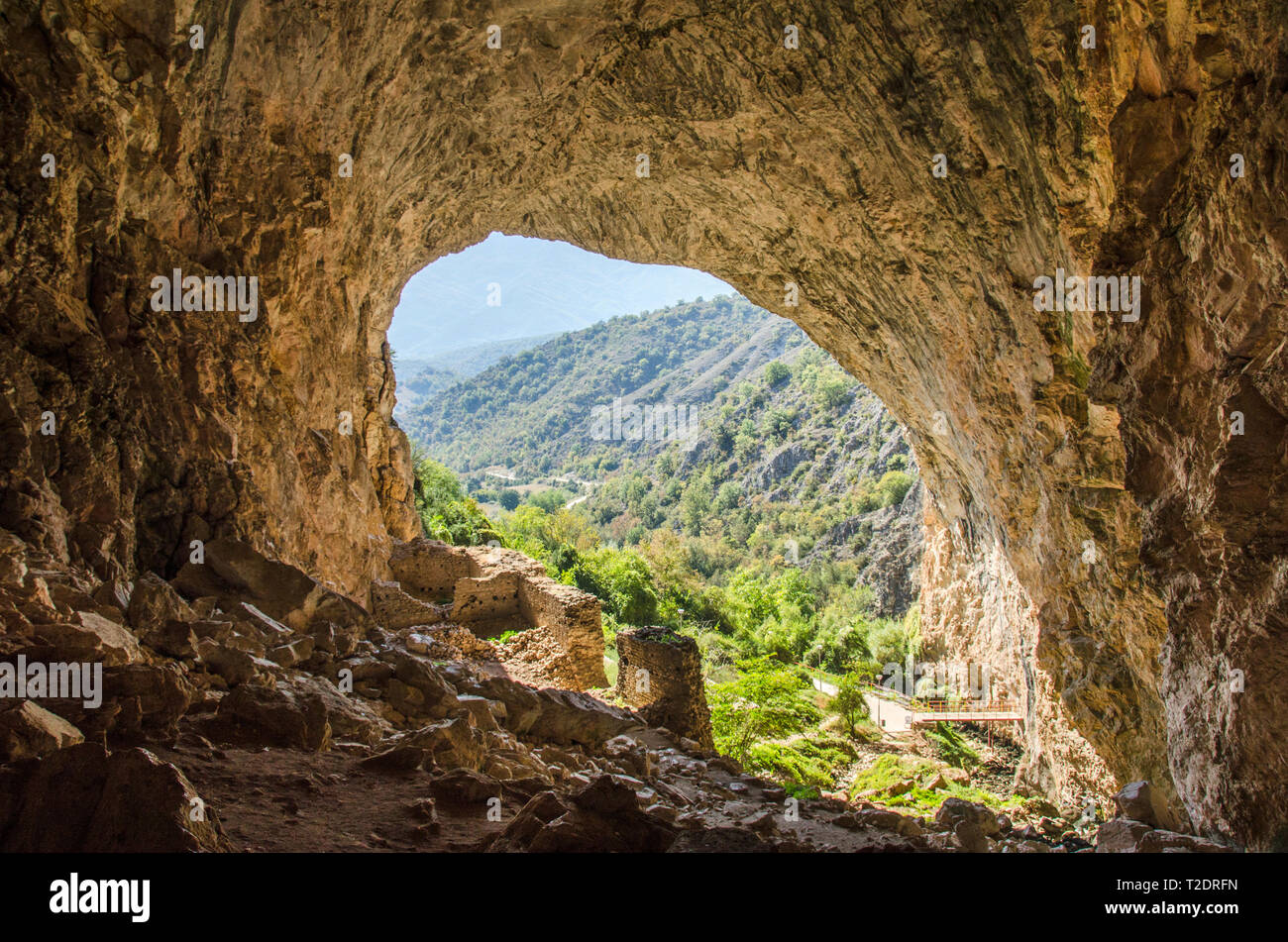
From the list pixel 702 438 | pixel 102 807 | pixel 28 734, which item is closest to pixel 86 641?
pixel 28 734

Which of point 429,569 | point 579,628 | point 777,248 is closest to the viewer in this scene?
point 579,628

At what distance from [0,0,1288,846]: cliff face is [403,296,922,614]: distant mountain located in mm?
23838

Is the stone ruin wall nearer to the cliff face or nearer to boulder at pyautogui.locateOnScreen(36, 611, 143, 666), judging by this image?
the cliff face

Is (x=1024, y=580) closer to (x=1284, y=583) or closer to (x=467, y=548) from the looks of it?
(x=1284, y=583)

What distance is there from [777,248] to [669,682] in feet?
23.2

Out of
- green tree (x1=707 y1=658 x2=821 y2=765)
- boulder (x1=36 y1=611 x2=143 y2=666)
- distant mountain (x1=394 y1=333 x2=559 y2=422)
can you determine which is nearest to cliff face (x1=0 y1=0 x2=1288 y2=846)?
boulder (x1=36 y1=611 x2=143 y2=666)

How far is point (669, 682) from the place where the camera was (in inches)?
392

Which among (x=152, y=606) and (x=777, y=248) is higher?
(x=777, y=248)

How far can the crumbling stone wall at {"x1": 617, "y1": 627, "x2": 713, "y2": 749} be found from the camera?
31.4 feet

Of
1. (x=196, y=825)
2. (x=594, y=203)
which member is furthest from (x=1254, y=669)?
(x=594, y=203)

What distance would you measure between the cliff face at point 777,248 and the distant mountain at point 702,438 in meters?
23.8

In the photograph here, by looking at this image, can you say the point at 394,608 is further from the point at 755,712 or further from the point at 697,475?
the point at 697,475

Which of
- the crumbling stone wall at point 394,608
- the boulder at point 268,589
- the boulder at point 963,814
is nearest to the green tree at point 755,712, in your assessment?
the crumbling stone wall at point 394,608

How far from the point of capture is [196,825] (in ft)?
7.47
